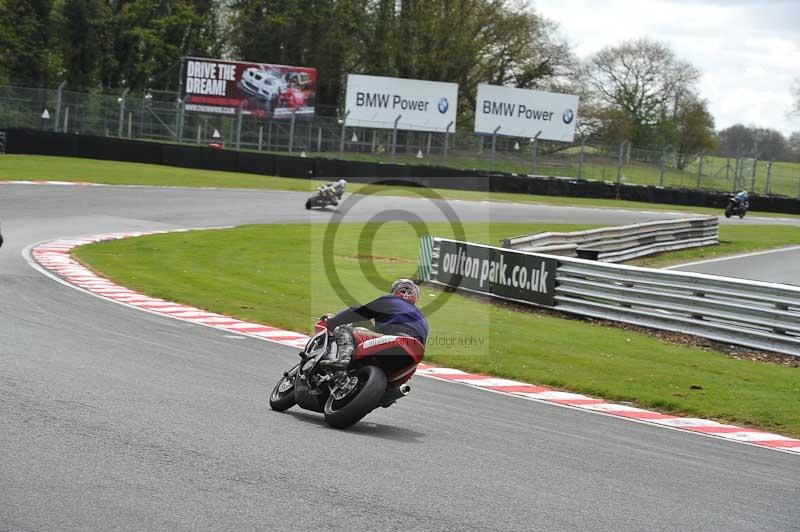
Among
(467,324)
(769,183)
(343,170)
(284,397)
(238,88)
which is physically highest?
(238,88)

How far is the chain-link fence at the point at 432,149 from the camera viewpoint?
44.0 metres

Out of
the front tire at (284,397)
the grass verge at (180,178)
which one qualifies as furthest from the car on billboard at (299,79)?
the front tire at (284,397)

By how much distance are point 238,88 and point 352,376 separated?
43507 millimetres

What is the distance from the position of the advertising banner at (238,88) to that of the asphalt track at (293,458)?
3902cm

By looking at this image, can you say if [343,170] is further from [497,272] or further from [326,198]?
[497,272]

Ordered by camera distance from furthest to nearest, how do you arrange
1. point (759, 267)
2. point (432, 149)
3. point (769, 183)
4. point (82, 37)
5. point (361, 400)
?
point (82, 37)
point (769, 183)
point (432, 149)
point (759, 267)
point (361, 400)

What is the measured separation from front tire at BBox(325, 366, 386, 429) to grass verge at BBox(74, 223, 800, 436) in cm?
418

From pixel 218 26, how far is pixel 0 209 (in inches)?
1660

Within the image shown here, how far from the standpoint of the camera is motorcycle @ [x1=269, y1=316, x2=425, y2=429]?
8.21m

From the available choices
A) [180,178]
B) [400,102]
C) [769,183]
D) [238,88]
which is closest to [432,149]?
[400,102]

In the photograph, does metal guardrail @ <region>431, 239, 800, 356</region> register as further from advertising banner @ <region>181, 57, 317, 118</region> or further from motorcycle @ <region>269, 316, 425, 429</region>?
advertising banner @ <region>181, 57, 317, 118</region>

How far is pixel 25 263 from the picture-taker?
18.2 metres

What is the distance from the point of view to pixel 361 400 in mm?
8156

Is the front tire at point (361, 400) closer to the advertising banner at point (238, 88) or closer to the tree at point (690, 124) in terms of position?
the advertising banner at point (238, 88)
